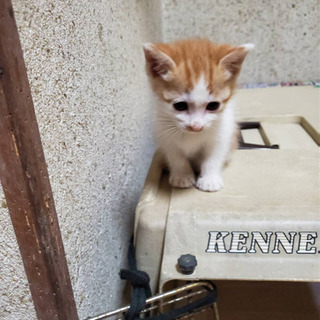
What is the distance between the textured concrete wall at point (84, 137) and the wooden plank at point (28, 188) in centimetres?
2

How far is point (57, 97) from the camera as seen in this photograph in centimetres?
55

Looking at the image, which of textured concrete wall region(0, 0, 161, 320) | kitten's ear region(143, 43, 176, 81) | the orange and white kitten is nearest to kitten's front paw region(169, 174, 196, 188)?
the orange and white kitten

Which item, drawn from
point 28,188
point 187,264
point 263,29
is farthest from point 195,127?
point 263,29

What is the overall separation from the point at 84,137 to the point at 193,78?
0.27m

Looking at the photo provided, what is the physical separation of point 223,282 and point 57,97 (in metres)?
0.72

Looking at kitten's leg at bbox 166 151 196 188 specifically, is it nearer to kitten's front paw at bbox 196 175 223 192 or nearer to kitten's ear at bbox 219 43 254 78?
kitten's front paw at bbox 196 175 223 192

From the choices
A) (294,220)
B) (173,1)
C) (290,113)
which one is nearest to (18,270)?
(294,220)

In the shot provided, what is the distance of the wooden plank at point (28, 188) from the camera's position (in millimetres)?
412

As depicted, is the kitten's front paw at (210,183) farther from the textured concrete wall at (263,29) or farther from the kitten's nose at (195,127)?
the textured concrete wall at (263,29)

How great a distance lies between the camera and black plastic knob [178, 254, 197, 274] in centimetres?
63

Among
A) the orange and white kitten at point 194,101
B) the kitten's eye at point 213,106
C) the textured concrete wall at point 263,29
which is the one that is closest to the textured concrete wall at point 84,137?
the orange and white kitten at point 194,101

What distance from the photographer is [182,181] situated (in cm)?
87

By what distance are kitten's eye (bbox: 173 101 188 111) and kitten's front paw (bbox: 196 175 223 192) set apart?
19cm

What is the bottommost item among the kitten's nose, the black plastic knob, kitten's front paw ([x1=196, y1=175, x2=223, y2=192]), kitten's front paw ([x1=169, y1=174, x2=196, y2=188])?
the black plastic knob
